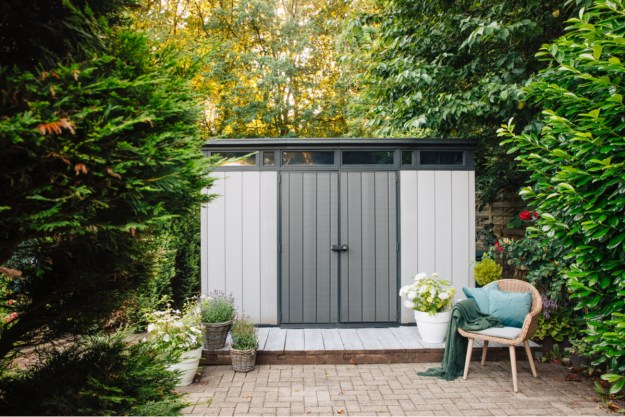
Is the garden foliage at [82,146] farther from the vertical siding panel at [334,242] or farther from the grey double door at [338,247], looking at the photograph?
the vertical siding panel at [334,242]

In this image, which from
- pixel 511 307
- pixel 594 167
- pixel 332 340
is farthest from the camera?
pixel 332 340

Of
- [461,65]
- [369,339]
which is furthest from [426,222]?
[461,65]

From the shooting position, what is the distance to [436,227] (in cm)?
557

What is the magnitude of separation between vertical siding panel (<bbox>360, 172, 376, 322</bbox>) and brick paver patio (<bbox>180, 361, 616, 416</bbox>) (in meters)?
1.03

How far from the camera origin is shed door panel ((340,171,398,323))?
18.0 feet

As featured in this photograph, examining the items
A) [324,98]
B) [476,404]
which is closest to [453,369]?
[476,404]

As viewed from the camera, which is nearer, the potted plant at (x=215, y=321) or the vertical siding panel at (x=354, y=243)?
the potted plant at (x=215, y=321)

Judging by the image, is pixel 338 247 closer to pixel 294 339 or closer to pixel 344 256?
pixel 344 256

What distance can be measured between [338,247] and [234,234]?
4.73 ft

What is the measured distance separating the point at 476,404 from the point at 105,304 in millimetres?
3266

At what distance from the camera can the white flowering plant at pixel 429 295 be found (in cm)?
480

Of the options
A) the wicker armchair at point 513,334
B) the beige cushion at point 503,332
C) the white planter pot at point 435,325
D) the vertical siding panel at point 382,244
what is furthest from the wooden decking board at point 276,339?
the beige cushion at point 503,332

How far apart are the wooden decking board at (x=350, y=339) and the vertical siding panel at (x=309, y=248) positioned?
465 millimetres

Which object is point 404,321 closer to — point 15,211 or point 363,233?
point 363,233
